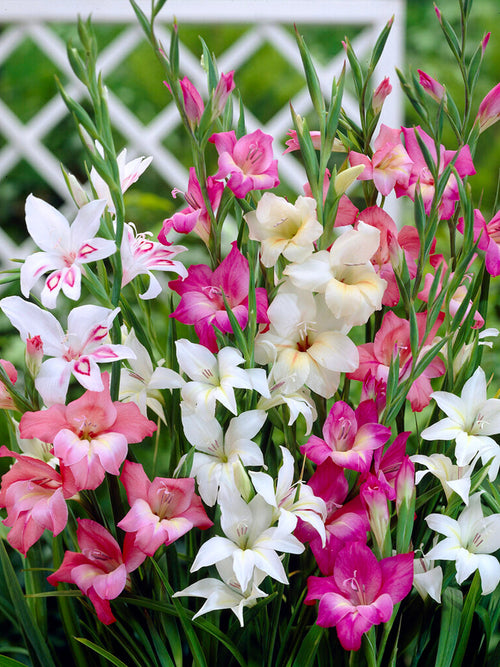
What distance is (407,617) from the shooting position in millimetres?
530

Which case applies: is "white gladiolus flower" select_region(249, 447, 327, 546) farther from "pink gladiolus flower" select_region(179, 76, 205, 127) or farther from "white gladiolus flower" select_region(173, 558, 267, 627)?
"pink gladiolus flower" select_region(179, 76, 205, 127)

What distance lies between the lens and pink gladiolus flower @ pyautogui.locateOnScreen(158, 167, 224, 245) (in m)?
0.46

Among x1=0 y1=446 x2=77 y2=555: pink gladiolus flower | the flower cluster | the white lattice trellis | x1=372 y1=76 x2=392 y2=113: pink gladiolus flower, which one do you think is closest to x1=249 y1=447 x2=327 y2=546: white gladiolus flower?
the flower cluster

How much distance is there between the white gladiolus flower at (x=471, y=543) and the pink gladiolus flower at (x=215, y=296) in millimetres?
162

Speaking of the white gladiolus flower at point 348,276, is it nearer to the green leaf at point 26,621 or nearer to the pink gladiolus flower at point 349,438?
the pink gladiolus flower at point 349,438

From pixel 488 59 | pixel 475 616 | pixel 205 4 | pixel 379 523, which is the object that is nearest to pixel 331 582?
pixel 379 523

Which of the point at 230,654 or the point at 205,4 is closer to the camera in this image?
the point at 230,654

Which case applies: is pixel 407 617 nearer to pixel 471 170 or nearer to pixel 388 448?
pixel 388 448

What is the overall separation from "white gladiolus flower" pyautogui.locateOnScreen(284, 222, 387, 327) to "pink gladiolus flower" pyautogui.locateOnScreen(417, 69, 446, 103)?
4.4 inches

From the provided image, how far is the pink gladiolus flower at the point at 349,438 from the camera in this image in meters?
0.44

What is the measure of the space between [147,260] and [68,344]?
0.07 m

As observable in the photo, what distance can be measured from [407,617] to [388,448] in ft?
0.42

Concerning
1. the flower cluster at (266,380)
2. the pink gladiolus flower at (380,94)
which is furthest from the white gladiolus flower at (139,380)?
the pink gladiolus flower at (380,94)

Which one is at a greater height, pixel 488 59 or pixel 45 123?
pixel 45 123
